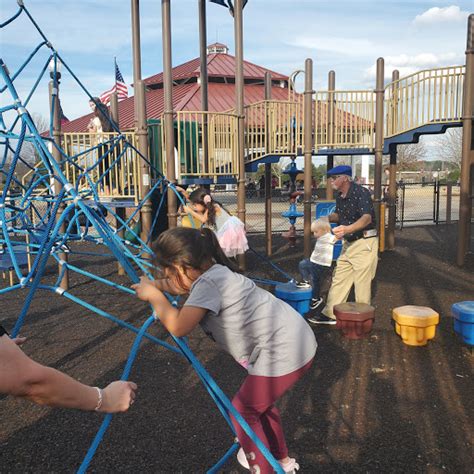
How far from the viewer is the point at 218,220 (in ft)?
20.8

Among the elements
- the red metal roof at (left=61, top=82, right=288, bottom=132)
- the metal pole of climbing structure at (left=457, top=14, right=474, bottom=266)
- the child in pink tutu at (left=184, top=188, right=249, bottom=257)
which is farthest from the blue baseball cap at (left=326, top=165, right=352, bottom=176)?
the red metal roof at (left=61, top=82, right=288, bottom=132)

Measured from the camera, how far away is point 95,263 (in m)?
9.89

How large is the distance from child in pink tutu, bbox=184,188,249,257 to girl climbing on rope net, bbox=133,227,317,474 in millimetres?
3621

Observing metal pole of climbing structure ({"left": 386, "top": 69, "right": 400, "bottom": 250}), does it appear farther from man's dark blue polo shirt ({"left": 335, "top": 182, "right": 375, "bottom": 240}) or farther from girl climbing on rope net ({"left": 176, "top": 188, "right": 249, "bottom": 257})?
man's dark blue polo shirt ({"left": 335, "top": 182, "right": 375, "bottom": 240})

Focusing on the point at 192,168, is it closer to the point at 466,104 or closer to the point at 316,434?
the point at 466,104

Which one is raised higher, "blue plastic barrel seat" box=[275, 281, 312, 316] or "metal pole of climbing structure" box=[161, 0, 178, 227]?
"metal pole of climbing structure" box=[161, 0, 178, 227]

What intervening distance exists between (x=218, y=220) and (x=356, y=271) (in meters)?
1.80

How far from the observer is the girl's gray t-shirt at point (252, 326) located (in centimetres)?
221

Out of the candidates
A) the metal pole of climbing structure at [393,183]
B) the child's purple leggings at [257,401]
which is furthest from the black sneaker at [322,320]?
the metal pole of climbing structure at [393,183]

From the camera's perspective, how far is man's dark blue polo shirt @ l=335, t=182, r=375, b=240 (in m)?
5.29

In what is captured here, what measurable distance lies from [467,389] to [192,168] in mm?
A: 5616

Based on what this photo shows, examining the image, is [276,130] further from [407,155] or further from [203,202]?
[407,155]

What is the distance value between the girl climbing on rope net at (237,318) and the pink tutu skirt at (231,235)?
13.0 feet

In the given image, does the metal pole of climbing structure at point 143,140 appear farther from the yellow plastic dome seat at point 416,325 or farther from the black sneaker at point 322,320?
the yellow plastic dome seat at point 416,325
